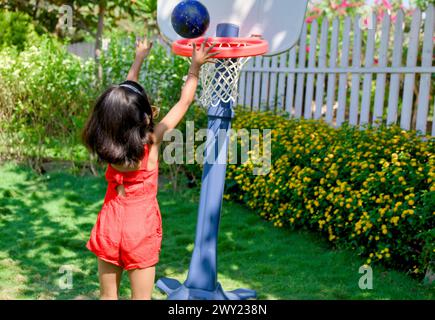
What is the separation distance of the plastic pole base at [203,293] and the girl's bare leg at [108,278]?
0.81 metres

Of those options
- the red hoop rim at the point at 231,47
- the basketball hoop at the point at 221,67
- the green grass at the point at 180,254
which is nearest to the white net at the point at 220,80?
the basketball hoop at the point at 221,67

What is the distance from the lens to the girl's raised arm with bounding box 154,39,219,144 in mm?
2977

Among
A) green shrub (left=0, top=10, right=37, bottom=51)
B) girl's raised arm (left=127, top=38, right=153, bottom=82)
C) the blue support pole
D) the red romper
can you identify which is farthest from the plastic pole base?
green shrub (left=0, top=10, right=37, bottom=51)

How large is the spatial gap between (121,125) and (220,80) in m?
1.14

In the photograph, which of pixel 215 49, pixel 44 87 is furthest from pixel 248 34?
pixel 44 87

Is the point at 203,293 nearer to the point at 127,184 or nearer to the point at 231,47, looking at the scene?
the point at 127,184

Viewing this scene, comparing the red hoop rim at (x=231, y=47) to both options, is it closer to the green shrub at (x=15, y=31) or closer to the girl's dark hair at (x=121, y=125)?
the girl's dark hair at (x=121, y=125)

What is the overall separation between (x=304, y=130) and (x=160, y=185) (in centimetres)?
206

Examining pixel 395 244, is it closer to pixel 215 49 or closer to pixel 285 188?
pixel 285 188

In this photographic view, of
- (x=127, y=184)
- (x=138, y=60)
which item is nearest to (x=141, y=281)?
(x=127, y=184)

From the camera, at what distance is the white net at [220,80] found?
12.4 feet

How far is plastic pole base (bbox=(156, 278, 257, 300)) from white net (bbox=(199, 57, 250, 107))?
116cm

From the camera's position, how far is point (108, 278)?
119 inches

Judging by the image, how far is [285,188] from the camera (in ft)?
17.3
